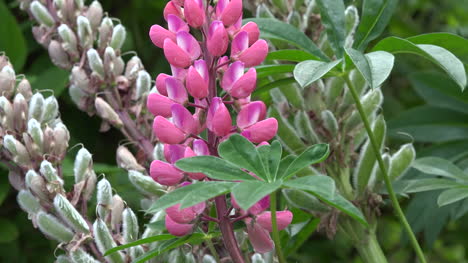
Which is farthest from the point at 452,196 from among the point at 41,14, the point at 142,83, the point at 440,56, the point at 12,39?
the point at 12,39

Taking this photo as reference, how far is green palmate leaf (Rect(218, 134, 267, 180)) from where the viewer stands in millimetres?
861

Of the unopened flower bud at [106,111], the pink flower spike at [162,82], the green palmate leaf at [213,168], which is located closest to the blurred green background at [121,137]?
the unopened flower bud at [106,111]

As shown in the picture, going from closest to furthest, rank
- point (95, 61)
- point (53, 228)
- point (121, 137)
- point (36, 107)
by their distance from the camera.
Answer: point (53, 228), point (36, 107), point (95, 61), point (121, 137)

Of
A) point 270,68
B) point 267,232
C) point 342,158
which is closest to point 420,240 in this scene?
point 342,158

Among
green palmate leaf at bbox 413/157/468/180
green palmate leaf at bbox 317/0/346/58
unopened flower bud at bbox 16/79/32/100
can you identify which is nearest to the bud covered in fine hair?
unopened flower bud at bbox 16/79/32/100

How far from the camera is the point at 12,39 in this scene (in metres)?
2.00

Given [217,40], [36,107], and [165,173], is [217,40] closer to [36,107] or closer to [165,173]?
[165,173]

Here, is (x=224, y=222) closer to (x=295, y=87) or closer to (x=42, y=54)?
(x=295, y=87)

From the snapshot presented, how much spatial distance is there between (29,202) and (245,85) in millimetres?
449

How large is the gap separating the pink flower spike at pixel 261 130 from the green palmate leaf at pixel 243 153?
7cm

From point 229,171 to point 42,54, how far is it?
155cm

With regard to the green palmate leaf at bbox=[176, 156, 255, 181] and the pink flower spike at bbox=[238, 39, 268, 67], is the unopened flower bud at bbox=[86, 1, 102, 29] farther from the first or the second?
the green palmate leaf at bbox=[176, 156, 255, 181]

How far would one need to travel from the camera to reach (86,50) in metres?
1.40

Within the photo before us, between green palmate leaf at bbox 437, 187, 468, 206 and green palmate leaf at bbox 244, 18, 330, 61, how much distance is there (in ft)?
0.99
